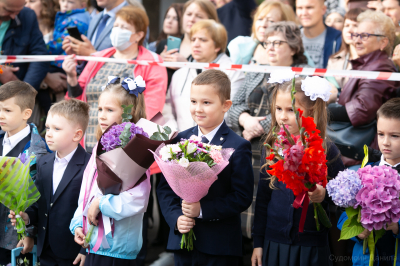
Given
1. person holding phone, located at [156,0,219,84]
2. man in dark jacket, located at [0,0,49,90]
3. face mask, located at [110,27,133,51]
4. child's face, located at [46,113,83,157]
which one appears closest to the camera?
child's face, located at [46,113,83,157]

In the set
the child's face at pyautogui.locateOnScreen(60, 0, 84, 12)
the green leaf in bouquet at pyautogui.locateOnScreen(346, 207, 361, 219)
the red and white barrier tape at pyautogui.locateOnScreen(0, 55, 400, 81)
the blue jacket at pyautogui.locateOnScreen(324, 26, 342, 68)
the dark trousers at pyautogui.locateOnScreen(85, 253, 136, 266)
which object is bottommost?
the dark trousers at pyautogui.locateOnScreen(85, 253, 136, 266)

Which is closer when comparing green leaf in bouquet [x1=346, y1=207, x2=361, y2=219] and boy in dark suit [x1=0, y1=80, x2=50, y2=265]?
green leaf in bouquet [x1=346, y1=207, x2=361, y2=219]

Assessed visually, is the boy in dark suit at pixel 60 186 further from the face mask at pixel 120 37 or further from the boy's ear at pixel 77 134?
the face mask at pixel 120 37

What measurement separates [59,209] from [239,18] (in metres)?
3.95

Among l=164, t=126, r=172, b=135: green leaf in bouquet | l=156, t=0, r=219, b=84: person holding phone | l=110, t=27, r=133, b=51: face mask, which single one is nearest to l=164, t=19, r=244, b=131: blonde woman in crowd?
l=156, t=0, r=219, b=84: person holding phone

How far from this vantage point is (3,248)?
13.3ft

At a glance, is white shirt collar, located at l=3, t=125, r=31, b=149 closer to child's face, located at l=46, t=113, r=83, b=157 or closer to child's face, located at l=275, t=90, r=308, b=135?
child's face, located at l=46, t=113, r=83, b=157

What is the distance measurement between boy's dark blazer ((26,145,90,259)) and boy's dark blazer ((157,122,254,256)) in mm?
850

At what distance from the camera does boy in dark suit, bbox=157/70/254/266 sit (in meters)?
3.02

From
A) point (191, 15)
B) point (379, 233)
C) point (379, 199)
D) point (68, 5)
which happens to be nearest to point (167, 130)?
point (379, 199)

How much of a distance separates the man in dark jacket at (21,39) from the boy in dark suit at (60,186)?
1.95 metres

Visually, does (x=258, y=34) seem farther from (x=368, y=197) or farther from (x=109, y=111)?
(x=368, y=197)

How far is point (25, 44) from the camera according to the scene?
5.52m

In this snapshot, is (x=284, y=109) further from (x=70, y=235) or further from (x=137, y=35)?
(x=137, y=35)
